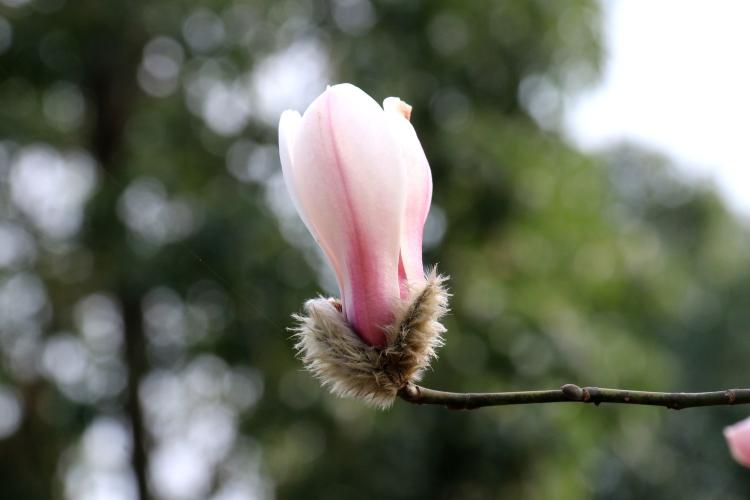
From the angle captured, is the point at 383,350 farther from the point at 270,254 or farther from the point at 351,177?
the point at 270,254

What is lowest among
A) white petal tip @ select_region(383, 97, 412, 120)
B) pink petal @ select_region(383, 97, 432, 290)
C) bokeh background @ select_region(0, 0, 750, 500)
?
pink petal @ select_region(383, 97, 432, 290)

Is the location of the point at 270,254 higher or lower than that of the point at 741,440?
higher

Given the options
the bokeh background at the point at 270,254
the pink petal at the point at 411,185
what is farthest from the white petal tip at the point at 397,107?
the bokeh background at the point at 270,254

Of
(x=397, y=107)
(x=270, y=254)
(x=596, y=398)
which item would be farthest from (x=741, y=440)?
(x=270, y=254)

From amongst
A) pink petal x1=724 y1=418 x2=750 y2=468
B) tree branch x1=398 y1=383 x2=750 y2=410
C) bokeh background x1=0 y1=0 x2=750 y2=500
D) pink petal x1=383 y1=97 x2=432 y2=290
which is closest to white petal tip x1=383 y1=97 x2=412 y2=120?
pink petal x1=383 y1=97 x2=432 y2=290

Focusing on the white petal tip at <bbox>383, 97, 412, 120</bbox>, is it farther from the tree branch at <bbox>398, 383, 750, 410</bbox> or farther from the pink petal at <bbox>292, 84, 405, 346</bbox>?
the tree branch at <bbox>398, 383, 750, 410</bbox>
